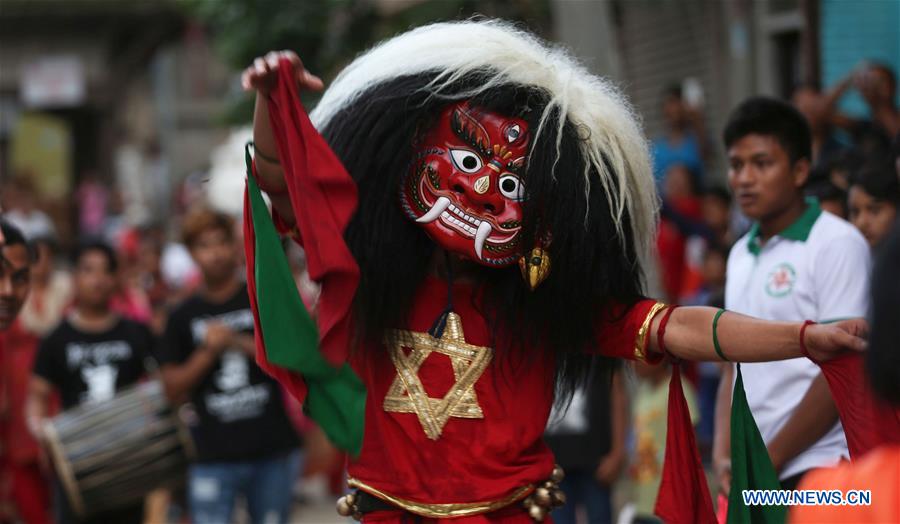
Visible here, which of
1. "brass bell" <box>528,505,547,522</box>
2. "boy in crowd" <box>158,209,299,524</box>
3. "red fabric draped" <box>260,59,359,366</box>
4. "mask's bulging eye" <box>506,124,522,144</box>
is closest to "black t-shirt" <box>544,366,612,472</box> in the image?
"boy in crowd" <box>158,209,299,524</box>


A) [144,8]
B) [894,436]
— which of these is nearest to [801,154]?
[894,436]

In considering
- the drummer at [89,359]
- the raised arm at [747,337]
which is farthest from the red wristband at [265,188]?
the drummer at [89,359]

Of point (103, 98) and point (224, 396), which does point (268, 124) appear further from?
point (103, 98)

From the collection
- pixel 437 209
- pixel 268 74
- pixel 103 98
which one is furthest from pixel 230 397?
pixel 103 98

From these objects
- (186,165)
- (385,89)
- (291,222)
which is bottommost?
(186,165)

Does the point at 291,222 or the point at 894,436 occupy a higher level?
the point at 291,222

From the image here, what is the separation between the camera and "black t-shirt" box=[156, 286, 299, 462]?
6.50 meters

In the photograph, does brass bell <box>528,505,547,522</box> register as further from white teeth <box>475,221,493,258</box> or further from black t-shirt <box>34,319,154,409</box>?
black t-shirt <box>34,319,154,409</box>

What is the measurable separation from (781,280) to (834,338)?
977mm

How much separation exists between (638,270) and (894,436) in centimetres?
88

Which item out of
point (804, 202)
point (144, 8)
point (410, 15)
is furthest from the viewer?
point (144, 8)

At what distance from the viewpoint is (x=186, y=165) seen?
2500 cm

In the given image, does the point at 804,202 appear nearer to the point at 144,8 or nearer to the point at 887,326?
the point at 887,326

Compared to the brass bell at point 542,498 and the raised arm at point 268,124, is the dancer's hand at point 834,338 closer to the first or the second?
the brass bell at point 542,498
